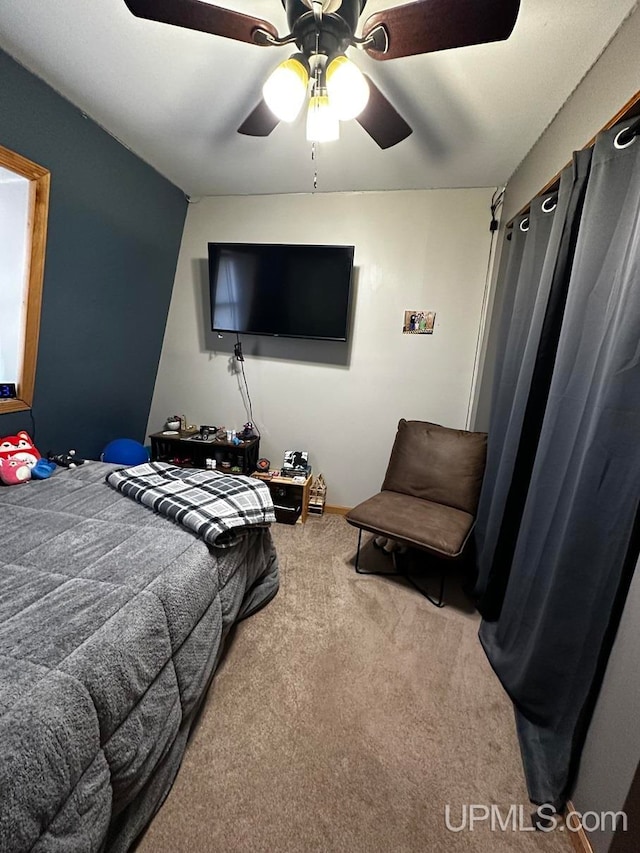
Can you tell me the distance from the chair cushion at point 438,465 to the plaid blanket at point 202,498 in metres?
1.11

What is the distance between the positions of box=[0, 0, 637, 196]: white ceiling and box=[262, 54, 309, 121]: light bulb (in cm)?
35

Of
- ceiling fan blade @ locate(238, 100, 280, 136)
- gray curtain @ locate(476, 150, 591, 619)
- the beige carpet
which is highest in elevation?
ceiling fan blade @ locate(238, 100, 280, 136)

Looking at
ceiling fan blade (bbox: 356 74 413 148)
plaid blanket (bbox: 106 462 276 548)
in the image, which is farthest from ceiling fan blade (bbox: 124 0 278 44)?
plaid blanket (bbox: 106 462 276 548)

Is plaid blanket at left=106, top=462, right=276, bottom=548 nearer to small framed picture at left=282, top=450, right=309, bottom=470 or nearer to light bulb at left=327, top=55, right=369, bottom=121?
small framed picture at left=282, top=450, right=309, bottom=470

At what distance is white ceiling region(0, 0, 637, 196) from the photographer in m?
1.37

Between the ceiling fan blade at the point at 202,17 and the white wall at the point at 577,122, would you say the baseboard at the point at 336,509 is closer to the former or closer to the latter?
the white wall at the point at 577,122

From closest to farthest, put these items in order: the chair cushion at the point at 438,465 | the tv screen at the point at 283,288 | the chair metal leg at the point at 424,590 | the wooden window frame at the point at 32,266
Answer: the wooden window frame at the point at 32,266, the chair metal leg at the point at 424,590, the chair cushion at the point at 438,465, the tv screen at the point at 283,288

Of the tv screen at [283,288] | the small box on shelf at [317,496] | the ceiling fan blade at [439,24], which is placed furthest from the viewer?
the small box on shelf at [317,496]

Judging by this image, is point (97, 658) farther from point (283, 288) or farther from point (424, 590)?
point (283, 288)

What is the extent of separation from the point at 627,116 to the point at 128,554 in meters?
2.32

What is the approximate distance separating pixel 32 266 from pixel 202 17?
1.53m

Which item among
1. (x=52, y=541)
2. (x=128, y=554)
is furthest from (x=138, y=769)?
(x=52, y=541)

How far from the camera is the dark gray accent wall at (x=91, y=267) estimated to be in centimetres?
183

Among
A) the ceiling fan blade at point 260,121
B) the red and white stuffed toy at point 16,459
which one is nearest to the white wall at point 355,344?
the ceiling fan blade at point 260,121
